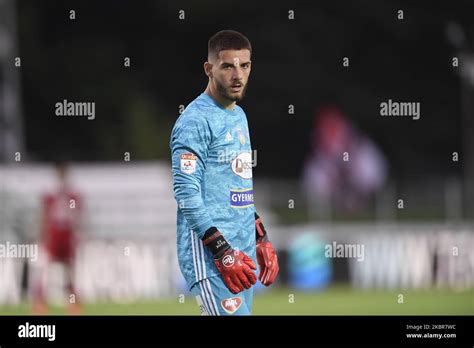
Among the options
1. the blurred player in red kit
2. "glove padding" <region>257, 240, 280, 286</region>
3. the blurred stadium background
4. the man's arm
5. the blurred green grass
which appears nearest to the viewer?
the man's arm

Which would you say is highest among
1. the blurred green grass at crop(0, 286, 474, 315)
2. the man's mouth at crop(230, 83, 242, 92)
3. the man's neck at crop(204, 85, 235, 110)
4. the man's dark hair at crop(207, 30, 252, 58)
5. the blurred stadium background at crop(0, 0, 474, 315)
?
the blurred stadium background at crop(0, 0, 474, 315)

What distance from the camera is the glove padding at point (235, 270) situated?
23.0 feet

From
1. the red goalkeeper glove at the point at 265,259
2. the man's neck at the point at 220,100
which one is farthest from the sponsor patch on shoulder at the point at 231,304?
the man's neck at the point at 220,100

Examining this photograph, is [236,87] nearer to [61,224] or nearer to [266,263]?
[266,263]

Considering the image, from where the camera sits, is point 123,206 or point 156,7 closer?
point 123,206

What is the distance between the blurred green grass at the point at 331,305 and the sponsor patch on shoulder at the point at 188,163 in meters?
7.82

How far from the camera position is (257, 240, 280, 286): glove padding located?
7398 millimetres

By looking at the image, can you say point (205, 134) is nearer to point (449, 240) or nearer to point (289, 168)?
point (449, 240)

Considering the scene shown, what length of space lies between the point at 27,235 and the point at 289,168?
12541mm

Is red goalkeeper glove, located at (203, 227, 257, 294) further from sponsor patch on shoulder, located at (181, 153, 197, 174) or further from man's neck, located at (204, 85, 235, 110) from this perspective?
man's neck, located at (204, 85, 235, 110)

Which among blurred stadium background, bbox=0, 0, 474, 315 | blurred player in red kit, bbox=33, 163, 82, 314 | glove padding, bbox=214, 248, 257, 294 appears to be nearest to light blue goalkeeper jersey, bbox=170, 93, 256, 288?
glove padding, bbox=214, 248, 257, 294

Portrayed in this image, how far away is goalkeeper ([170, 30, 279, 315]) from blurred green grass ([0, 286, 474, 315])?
24.7ft
